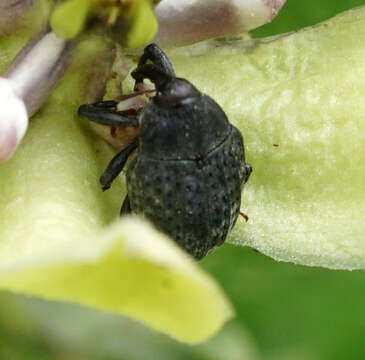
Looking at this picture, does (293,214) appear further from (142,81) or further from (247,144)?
(142,81)

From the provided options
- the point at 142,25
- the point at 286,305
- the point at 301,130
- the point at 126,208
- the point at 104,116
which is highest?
the point at 142,25

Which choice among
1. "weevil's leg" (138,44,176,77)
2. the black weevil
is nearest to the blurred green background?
"weevil's leg" (138,44,176,77)

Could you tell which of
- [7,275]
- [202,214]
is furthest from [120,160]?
[7,275]

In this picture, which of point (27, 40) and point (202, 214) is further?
point (27, 40)

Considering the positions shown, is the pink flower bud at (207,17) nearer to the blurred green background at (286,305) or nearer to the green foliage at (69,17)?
the green foliage at (69,17)

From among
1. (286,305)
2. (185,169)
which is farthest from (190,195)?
(286,305)

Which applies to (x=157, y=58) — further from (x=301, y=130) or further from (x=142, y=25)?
(x=301, y=130)

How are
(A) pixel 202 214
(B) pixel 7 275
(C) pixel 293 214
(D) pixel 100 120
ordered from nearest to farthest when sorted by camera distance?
1. (B) pixel 7 275
2. (A) pixel 202 214
3. (D) pixel 100 120
4. (C) pixel 293 214
